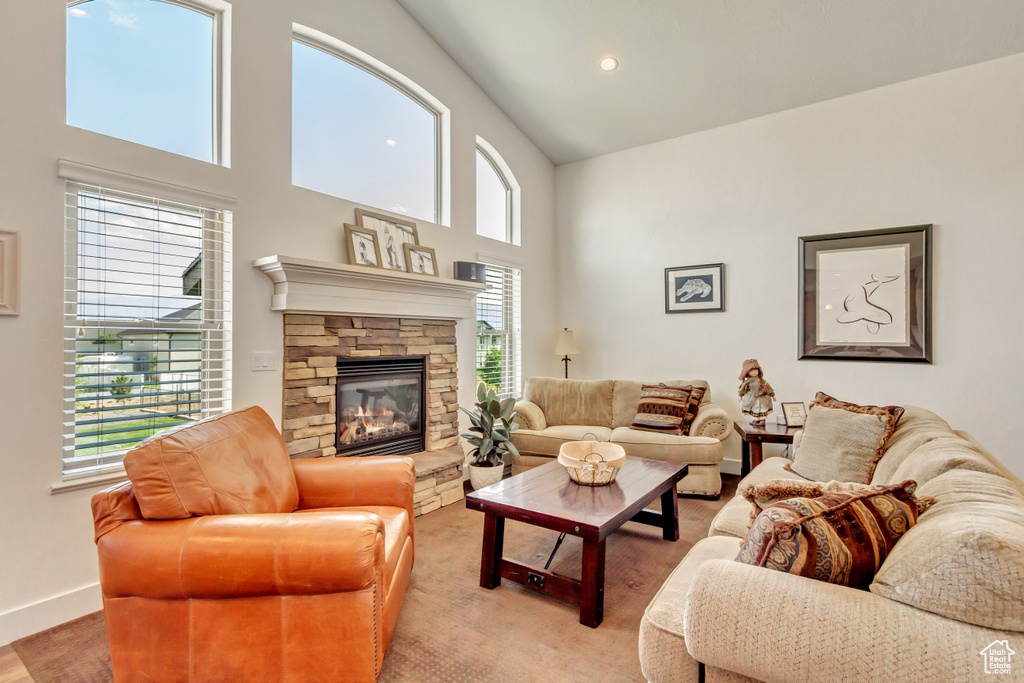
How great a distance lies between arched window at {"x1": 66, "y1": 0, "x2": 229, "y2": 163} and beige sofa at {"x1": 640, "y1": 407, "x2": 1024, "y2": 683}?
304 cm

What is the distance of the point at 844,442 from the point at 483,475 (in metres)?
2.34

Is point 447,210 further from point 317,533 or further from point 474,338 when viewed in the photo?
point 317,533

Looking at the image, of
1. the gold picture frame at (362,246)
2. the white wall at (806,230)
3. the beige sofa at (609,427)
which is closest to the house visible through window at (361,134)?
the gold picture frame at (362,246)

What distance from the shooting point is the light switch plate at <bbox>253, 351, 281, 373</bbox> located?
2.81 metres

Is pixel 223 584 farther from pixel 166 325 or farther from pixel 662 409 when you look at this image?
pixel 662 409

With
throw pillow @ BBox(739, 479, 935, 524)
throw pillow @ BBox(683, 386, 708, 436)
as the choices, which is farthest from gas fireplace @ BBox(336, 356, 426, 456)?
throw pillow @ BBox(739, 479, 935, 524)

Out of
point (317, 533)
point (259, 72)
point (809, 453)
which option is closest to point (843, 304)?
point (809, 453)

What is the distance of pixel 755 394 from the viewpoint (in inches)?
153

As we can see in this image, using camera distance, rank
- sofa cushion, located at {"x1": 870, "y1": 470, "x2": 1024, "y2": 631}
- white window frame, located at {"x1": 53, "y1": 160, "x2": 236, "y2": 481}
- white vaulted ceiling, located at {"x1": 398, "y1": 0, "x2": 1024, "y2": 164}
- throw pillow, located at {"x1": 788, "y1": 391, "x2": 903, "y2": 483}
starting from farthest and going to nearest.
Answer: white vaulted ceiling, located at {"x1": 398, "y1": 0, "x2": 1024, "y2": 164}, throw pillow, located at {"x1": 788, "y1": 391, "x2": 903, "y2": 483}, white window frame, located at {"x1": 53, "y1": 160, "x2": 236, "y2": 481}, sofa cushion, located at {"x1": 870, "y1": 470, "x2": 1024, "y2": 631}

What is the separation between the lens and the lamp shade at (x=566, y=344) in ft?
16.9

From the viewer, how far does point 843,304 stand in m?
3.95

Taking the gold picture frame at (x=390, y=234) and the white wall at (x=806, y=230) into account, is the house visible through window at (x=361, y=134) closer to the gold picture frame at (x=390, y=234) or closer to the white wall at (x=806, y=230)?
the gold picture frame at (x=390, y=234)

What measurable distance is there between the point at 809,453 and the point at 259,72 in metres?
3.68

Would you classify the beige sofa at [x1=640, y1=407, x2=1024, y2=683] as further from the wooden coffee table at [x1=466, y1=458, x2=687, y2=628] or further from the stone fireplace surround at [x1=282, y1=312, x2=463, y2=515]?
the stone fireplace surround at [x1=282, y1=312, x2=463, y2=515]
